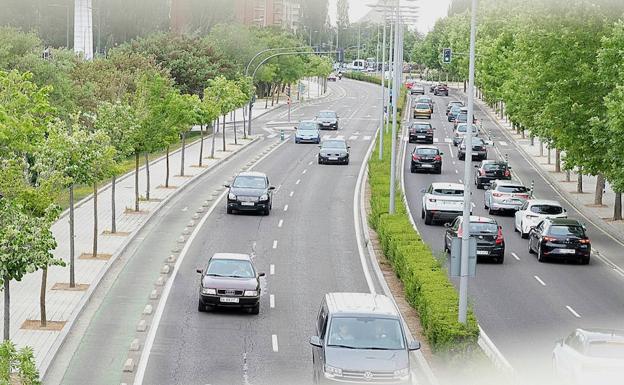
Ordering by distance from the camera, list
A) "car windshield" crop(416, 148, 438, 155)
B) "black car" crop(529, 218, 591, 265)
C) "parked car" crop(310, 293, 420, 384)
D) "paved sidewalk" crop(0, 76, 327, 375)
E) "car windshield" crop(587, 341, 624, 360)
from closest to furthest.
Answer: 1. "car windshield" crop(587, 341, 624, 360)
2. "parked car" crop(310, 293, 420, 384)
3. "paved sidewalk" crop(0, 76, 327, 375)
4. "black car" crop(529, 218, 591, 265)
5. "car windshield" crop(416, 148, 438, 155)

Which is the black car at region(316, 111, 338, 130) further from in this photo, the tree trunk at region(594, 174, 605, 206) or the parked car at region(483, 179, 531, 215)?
the parked car at region(483, 179, 531, 215)

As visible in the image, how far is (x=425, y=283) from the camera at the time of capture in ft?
85.9

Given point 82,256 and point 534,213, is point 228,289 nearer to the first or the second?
point 82,256

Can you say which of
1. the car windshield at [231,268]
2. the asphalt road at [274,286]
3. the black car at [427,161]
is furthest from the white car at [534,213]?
the black car at [427,161]

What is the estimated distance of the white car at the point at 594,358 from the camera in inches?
728

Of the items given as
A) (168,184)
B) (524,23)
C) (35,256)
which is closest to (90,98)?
(168,184)

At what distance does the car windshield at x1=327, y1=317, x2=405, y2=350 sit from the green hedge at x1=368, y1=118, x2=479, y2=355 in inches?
69.7

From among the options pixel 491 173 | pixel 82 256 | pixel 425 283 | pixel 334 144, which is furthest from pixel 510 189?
pixel 425 283

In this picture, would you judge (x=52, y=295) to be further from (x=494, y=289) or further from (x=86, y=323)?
(x=494, y=289)

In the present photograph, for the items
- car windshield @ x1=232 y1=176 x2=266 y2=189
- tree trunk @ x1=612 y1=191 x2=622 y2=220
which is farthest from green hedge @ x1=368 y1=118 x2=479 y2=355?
tree trunk @ x1=612 y1=191 x2=622 y2=220

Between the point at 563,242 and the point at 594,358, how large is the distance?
699 inches

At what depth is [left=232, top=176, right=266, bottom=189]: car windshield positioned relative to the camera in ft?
149

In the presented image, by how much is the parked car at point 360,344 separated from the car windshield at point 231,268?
277 inches

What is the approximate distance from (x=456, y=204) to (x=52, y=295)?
723 inches
